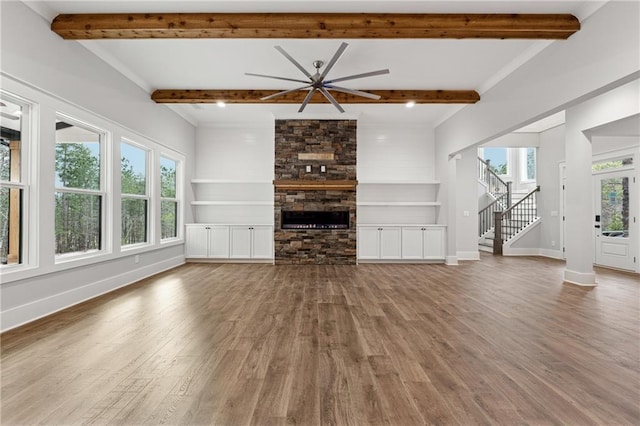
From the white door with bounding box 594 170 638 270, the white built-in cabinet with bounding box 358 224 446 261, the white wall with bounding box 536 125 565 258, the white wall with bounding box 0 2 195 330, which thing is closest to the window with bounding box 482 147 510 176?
the white wall with bounding box 536 125 565 258

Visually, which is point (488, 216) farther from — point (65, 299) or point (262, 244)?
point (65, 299)

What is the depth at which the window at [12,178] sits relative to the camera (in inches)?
115

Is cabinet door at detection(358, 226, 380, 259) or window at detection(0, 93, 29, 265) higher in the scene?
window at detection(0, 93, 29, 265)

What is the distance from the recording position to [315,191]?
6730 millimetres

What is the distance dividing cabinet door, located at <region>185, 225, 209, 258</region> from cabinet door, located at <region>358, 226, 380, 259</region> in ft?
11.4

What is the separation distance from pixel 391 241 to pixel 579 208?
10.8 feet

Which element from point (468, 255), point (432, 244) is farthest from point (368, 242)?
point (468, 255)

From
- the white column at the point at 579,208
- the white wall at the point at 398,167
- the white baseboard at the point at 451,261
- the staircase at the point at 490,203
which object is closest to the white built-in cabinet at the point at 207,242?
the white wall at the point at 398,167

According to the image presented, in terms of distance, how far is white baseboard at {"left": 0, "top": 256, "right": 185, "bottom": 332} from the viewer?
2.83 meters

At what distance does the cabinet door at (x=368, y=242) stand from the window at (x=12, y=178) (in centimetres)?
542

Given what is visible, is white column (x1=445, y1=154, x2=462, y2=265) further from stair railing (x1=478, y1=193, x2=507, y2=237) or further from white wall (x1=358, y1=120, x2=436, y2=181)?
stair railing (x1=478, y1=193, x2=507, y2=237)

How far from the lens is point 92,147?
4113 mm

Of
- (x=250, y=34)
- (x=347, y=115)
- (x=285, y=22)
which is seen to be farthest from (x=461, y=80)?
(x=250, y=34)

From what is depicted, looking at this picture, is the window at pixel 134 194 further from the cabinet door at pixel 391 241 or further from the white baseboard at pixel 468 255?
the white baseboard at pixel 468 255
